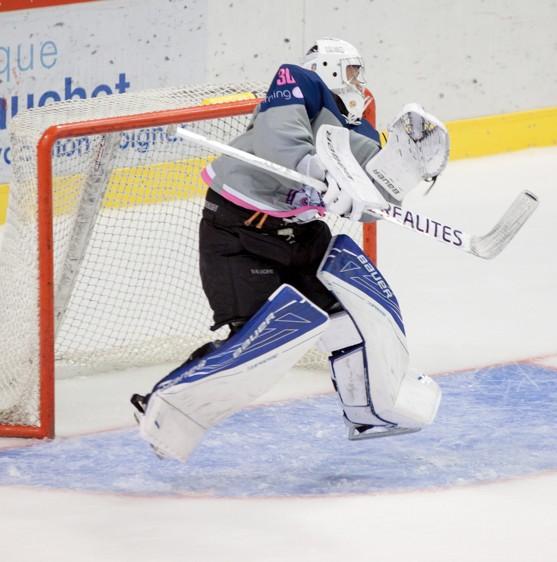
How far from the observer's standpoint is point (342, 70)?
436 cm

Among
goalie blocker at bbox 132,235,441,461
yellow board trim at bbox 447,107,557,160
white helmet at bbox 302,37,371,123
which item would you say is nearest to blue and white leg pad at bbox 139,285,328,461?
goalie blocker at bbox 132,235,441,461

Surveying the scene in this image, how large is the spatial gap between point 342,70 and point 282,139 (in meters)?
0.31

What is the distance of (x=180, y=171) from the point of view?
5863 mm

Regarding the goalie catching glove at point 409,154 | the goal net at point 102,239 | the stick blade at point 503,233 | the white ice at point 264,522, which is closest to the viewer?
the white ice at point 264,522

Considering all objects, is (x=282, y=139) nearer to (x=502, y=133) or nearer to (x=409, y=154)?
(x=409, y=154)

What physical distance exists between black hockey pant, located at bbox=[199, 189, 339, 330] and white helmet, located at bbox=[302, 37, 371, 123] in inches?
12.8

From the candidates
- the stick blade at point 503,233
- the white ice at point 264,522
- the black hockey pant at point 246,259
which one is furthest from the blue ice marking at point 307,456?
the stick blade at point 503,233

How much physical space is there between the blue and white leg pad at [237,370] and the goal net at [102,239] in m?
0.58

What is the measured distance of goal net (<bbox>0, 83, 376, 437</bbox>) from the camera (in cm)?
480

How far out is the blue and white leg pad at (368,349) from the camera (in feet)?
14.4

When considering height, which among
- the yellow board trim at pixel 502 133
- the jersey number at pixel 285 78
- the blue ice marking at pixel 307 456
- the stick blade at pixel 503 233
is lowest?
the yellow board trim at pixel 502 133

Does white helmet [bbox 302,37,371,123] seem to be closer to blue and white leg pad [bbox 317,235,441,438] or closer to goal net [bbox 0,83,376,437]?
blue and white leg pad [bbox 317,235,441,438]

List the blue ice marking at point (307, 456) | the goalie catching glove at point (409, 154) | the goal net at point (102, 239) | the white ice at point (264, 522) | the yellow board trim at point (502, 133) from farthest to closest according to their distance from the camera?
the yellow board trim at point (502, 133)
the goal net at point (102, 239)
the blue ice marking at point (307, 456)
the goalie catching glove at point (409, 154)
the white ice at point (264, 522)

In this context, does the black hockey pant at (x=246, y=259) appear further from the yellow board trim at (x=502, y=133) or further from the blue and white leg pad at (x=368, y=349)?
the yellow board trim at (x=502, y=133)
